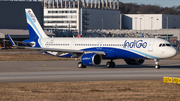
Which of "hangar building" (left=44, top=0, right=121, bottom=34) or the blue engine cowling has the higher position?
"hangar building" (left=44, top=0, right=121, bottom=34)

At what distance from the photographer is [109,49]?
38156 mm

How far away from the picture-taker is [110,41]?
38594 millimetres

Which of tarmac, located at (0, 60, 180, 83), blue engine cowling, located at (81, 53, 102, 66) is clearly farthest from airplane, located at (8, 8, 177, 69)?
tarmac, located at (0, 60, 180, 83)

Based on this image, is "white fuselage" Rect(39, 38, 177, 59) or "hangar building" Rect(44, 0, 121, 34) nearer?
"white fuselage" Rect(39, 38, 177, 59)

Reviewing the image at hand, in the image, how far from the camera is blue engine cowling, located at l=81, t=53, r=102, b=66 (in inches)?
1407

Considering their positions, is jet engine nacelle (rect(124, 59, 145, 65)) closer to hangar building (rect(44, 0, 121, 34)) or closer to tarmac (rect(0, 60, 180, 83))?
tarmac (rect(0, 60, 180, 83))

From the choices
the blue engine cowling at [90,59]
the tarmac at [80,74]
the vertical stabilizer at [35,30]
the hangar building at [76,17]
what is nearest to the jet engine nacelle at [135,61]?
the tarmac at [80,74]

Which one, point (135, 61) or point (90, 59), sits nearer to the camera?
point (90, 59)

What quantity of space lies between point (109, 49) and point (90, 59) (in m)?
3.56

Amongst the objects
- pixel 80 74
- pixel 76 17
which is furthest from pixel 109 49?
pixel 76 17

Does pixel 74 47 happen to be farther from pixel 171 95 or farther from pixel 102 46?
pixel 171 95

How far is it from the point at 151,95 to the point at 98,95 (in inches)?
124

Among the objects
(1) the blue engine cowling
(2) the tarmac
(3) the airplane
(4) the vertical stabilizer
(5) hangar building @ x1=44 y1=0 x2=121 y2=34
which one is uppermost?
(5) hangar building @ x1=44 y1=0 x2=121 y2=34

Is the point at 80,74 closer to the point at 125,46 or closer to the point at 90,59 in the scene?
the point at 90,59
